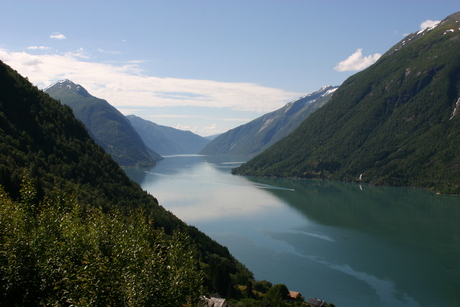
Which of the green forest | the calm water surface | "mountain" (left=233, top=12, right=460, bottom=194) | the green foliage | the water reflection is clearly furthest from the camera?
"mountain" (left=233, top=12, right=460, bottom=194)

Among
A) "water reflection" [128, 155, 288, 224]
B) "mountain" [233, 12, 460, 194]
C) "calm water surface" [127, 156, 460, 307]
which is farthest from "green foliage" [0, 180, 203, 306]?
"mountain" [233, 12, 460, 194]

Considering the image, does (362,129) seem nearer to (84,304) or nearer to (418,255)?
(418,255)

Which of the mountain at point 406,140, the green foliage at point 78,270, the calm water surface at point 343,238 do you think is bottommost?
the calm water surface at point 343,238

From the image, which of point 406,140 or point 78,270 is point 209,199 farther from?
point 406,140

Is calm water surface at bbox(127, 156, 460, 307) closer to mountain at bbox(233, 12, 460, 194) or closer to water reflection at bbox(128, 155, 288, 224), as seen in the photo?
water reflection at bbox(128, 155, 288, 224)

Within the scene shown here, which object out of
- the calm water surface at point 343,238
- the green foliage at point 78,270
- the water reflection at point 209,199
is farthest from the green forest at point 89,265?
the water reflection at point 209,199

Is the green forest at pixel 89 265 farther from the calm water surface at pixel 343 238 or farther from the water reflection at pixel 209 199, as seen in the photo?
the water reflection at pixel 209 199
